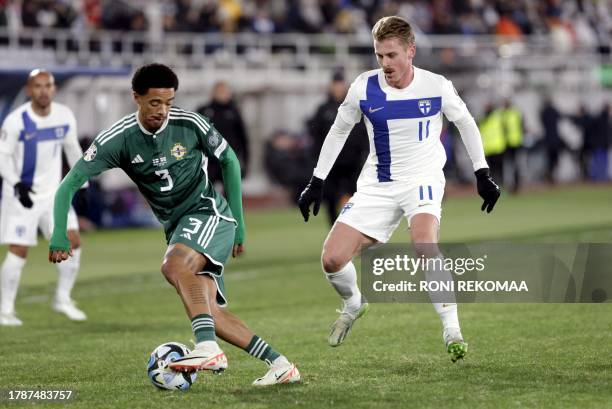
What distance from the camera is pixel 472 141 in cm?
Answer: 862

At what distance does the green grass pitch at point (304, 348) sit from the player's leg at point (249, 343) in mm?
89

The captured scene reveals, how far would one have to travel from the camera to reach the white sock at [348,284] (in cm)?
869

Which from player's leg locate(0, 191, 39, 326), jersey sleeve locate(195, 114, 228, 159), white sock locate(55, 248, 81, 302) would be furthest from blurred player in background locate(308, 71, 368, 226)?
jersey sleeve locate(195, 114, 228, 159)

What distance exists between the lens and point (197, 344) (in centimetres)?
727

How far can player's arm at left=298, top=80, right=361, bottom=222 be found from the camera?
8633 millimetres

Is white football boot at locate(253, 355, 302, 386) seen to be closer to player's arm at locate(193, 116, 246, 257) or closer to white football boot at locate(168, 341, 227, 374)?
white football boot at locate(168, 341, 227, 374)

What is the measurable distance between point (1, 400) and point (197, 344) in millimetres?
1173

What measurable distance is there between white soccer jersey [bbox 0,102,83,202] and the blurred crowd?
13.0m

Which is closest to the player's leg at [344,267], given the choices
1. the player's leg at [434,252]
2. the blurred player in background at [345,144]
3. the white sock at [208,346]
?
the player's leg at [434,252]

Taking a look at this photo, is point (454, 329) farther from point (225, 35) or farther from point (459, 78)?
point (459, 78)

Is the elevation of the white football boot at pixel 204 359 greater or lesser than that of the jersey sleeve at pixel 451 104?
lesser

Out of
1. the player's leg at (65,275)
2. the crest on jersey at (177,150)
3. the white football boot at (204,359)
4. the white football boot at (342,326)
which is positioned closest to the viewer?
the white football boot at (204,359)

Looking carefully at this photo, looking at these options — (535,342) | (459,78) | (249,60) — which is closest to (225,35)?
(249,60)

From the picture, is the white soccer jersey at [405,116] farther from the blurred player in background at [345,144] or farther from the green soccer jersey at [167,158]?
the blurred player in background at [345,144]
